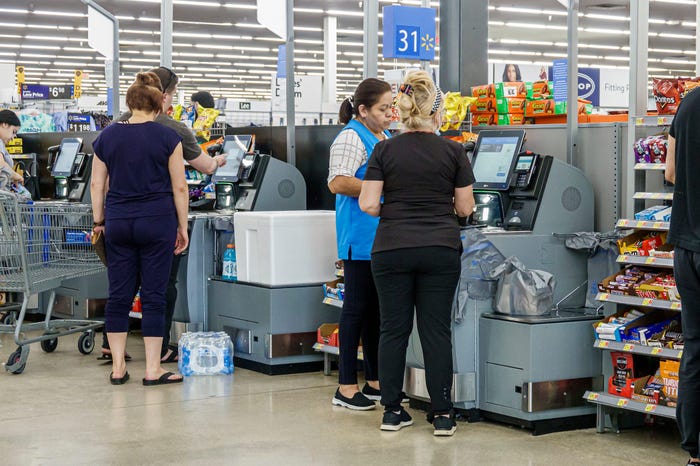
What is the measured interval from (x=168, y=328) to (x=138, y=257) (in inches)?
35.1

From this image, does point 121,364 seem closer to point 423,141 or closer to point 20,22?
point 423,141

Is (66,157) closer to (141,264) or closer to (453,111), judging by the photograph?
(141,264)

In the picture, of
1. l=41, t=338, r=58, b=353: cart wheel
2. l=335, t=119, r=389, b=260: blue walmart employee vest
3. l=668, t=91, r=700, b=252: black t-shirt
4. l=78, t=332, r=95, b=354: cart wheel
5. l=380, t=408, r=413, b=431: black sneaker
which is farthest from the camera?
l=41, t=338, r=58, b=353: cart wheel

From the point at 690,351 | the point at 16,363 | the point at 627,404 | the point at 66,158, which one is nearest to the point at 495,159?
the point at 627,404

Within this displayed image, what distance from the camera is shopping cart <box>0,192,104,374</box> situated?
18.3ft

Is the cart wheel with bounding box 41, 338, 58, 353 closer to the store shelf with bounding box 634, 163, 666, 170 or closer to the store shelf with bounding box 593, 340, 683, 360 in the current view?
the store shelf with bounding box 593, 340, 683, 360

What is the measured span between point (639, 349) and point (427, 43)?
4.16 metres

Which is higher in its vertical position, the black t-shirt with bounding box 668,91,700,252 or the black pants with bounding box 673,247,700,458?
the black t-shirt with bounding box 668,91,700,252

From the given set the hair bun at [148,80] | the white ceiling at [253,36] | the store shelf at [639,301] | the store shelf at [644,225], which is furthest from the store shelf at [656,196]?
the white ceiling at [253,36]

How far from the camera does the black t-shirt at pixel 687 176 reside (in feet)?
10.3

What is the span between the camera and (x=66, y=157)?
27.3ft

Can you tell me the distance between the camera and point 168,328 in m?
5.89

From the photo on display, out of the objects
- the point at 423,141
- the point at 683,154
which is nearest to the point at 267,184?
the point at 423,141

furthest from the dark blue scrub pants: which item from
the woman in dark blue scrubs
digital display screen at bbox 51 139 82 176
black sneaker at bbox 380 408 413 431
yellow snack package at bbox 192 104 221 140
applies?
digital display screen at bbox 51 139 82 176
